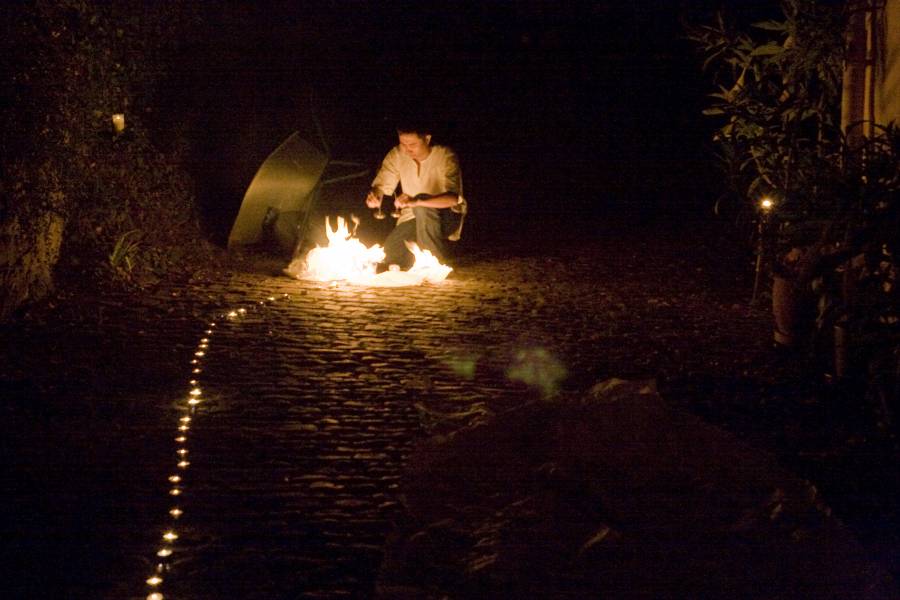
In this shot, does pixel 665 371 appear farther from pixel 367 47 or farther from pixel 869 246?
pixel 367 47

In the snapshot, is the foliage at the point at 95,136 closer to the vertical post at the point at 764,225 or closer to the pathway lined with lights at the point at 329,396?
the pathway lined with lights at the point at 329,396

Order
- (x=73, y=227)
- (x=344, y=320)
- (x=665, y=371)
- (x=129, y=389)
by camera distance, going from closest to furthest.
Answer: (x=129, y=389), (x=665, y=371), (x=344, y=320), (x=73, y=227)

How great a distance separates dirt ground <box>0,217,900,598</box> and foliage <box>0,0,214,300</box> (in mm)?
968

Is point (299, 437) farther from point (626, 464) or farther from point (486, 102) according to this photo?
point (486, 102)

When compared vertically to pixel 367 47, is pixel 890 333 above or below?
below

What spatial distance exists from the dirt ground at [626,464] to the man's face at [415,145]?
2.97 m

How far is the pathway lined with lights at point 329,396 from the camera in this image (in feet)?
13.7

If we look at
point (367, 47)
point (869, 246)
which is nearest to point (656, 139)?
point (367, 47)

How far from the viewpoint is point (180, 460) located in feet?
17.0

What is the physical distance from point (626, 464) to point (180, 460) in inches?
87.7

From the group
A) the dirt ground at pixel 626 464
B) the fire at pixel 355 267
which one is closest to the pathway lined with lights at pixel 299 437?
the dirt ground at pixel 626 464

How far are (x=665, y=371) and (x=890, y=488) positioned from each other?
2.23 metres

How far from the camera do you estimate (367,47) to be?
1496cm

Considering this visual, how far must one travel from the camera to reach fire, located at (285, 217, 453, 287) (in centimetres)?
1039
